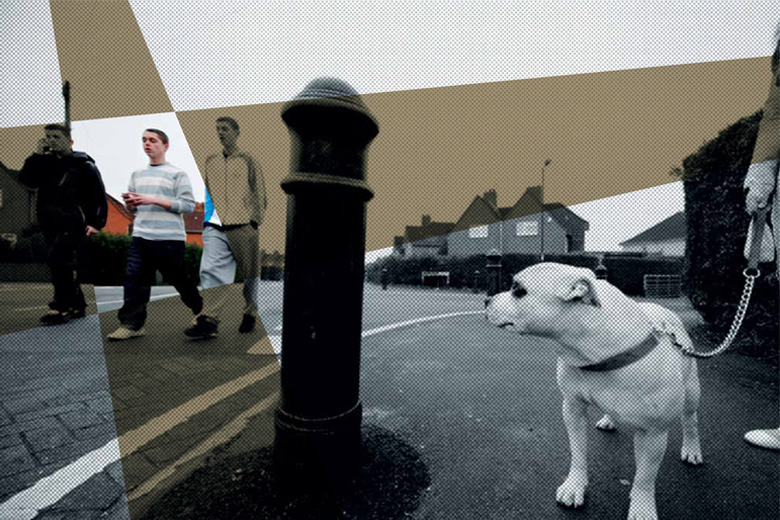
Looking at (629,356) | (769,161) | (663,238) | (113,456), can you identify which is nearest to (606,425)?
(629,356)

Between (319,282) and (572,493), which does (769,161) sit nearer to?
(572,493)

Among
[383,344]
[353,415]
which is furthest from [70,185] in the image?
[353,415]

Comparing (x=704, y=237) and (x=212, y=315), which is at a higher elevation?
(x=704, y=237)

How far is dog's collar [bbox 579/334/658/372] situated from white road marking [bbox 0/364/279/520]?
7.52ft

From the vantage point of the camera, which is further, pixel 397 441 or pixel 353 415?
pixel 397 441

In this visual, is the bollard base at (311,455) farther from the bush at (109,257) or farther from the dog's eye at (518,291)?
the bush at (109,257)

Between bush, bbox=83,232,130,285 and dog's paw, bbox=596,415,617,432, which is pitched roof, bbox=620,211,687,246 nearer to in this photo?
dog's paw, bbox=596,415,617,432

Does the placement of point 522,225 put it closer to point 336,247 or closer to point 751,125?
point 751,125

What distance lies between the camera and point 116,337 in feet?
13.0

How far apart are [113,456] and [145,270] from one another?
259cm

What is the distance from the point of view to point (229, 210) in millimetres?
4070

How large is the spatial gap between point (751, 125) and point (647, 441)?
185 inches

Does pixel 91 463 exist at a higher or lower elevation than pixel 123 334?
lower

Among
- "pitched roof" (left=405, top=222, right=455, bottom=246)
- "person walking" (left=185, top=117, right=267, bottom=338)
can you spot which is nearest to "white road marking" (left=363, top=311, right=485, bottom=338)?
"pitched roof" (left=405, top=222, right=455, bottom=246)
